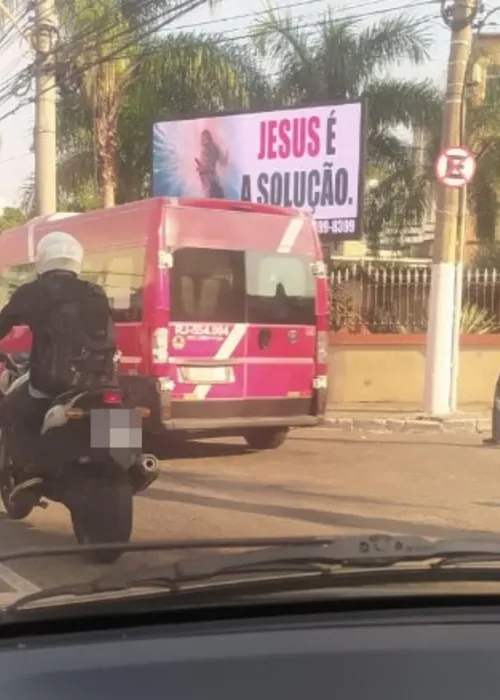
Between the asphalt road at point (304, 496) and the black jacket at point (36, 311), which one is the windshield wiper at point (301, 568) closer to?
the asphalt road at point (304, 496)

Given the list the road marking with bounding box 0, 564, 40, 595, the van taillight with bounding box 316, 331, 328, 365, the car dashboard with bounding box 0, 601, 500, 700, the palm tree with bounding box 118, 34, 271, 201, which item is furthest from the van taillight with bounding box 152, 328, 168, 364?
the palm tree with bounding box 118, 34, 271, 201

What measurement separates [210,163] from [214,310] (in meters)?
8.57

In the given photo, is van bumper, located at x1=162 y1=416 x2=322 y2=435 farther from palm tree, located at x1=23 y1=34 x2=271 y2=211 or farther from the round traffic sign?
palm tree, located at x1=23 y1=34 x2=271 y2=211

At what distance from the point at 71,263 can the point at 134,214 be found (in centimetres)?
384

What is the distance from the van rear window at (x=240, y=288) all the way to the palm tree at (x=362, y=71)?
10.8m

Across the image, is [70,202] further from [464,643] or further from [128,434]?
[464,643]

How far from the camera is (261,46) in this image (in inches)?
859

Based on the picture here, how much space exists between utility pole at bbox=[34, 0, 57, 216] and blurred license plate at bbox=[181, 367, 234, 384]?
7104 millimetres

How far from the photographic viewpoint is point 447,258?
13.9 metres

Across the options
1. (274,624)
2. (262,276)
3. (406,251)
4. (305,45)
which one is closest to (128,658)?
(274,624)

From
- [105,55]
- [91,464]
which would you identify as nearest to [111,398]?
[91,464]

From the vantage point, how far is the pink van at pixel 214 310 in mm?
9875

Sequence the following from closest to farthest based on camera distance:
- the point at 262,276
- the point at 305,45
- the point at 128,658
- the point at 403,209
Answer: the point at 128,658 < the point at 262,276 < the point at 305,45 < the point at 403,209

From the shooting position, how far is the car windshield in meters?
5.80
